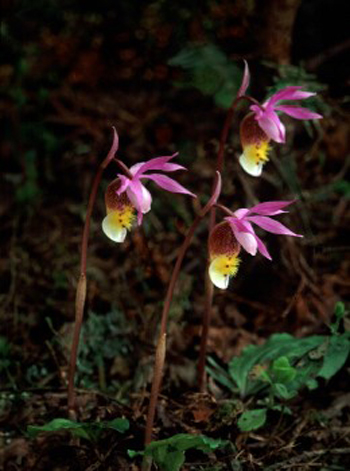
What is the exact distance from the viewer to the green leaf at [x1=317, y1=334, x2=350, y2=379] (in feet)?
6.66

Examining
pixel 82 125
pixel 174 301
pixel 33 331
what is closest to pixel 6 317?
pixel 33 331

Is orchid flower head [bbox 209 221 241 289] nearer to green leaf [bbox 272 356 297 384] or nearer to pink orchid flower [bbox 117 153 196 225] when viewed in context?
pink orchid flower [bbox 117 153 196 225]

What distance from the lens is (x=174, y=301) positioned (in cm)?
275

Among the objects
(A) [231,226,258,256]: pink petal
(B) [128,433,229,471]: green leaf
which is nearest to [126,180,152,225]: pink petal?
(A) [231,226,258,256]: pink petal

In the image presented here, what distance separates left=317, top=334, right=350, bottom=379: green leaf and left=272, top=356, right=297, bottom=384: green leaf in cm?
15

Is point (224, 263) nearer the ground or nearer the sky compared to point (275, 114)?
nearer the ground

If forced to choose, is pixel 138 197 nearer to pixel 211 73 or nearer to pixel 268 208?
pixel 268 208

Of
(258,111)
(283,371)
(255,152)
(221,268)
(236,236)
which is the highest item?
(258,111)

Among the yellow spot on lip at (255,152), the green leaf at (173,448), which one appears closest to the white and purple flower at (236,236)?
the yellow spot on lip at (255,152)

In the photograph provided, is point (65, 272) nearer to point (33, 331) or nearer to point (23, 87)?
point (33, 331)

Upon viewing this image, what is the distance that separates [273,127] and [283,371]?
0.67 metres

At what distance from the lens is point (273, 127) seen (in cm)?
181

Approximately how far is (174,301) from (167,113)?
111 centimetres

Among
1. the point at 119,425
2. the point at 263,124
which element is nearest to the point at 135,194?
the point at 263,124
